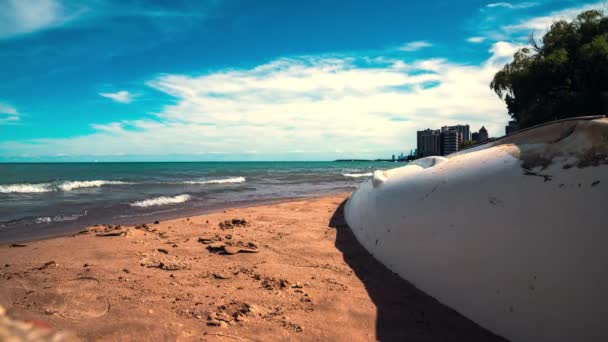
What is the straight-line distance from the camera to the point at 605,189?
1865 millimetres

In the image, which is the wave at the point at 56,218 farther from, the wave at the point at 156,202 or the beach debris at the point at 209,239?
the beach debris at the point at 209,239

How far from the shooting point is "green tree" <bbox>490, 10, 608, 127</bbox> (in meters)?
8.79

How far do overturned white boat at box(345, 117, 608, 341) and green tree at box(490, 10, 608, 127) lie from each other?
27.2ft

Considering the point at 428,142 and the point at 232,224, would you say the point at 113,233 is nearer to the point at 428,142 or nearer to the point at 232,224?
the point at 232,224

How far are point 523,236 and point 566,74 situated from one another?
32.8 ft

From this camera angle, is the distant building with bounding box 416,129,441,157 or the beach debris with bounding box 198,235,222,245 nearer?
the beach debris with bounding box 198,235,222,245

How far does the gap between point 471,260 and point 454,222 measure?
322mm

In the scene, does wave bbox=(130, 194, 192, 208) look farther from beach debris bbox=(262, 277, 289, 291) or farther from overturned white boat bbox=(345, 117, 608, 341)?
overturned white boat bbox=(345, 117, 608, 341)

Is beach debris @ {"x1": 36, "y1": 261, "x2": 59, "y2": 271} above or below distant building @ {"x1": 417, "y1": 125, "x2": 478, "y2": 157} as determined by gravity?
below

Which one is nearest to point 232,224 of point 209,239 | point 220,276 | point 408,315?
point 209,239

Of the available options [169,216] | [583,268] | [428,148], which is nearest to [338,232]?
[583,268]

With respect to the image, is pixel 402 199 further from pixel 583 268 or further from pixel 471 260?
pixel 583 268

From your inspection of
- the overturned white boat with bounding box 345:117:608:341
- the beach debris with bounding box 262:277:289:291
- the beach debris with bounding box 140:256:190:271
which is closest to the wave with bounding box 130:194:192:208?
the beach debris with bounding box 140:256:190:271

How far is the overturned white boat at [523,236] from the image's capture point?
1.81 m
